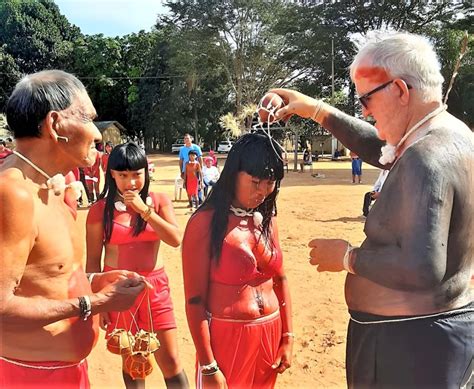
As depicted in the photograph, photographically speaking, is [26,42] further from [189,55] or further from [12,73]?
[189,55]

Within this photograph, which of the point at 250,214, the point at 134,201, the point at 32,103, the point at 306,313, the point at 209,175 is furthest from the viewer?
the point at 209,175

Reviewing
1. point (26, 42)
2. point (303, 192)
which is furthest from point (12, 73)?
point (303, 192)

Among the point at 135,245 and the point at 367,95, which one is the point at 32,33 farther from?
the point at 367,95

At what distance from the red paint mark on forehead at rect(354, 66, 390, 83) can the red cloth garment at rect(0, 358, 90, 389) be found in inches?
67.7

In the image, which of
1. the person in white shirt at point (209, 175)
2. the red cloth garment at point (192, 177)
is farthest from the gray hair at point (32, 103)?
the person in white shirt at point (209, 175)

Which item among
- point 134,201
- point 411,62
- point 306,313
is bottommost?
point 306,313

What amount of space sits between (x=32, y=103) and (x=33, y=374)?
1078 millimetres

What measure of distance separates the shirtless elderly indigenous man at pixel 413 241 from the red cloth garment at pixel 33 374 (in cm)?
117

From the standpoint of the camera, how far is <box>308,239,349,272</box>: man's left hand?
6.12 feet

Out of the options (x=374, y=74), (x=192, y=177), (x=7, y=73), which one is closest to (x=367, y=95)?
(x=374, y=74)

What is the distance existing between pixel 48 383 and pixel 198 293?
0.79 meters

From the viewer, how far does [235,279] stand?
236 centimetres

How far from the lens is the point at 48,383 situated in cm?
186

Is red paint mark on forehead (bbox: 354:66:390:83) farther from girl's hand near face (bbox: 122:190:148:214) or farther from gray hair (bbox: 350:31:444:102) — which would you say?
girl's hand near face (bbox: 122:190:148:214)
